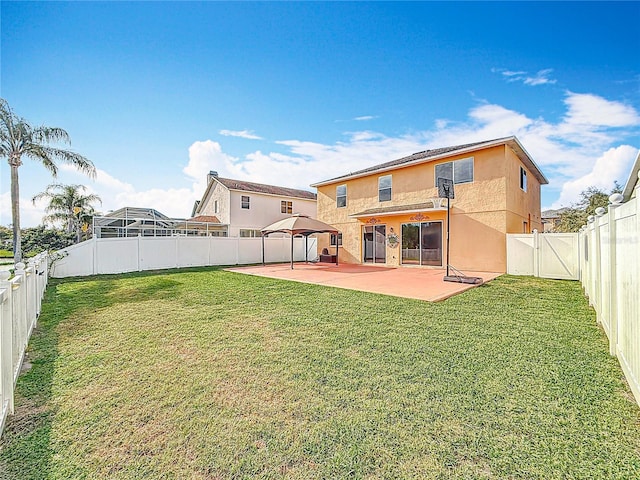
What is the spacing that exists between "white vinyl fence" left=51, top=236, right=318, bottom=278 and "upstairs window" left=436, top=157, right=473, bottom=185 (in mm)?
10393

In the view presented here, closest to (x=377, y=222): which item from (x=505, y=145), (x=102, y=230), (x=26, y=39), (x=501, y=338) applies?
(x=505, y=145)

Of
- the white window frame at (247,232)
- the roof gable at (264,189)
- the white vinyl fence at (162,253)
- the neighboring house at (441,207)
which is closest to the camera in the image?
the neighboring house at (441,207)

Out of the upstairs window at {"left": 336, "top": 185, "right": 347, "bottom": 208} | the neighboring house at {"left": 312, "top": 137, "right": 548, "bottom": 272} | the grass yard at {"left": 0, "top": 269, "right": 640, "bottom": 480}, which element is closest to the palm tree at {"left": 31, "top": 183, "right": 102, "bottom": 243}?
the upstairs window at {"left": 336, "top": 185, "right": 347, "bottom": 208}

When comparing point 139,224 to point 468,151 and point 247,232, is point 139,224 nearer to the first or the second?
point 247,232

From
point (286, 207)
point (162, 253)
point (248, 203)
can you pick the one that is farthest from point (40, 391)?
point (286, 207)

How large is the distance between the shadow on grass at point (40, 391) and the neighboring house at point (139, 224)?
13198 mm

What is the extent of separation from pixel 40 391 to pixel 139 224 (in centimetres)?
2108

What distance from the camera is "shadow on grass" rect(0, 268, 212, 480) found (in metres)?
2.30

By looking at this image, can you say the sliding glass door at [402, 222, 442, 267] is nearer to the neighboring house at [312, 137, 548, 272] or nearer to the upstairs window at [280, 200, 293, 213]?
the neighboring house at [312, 137, 548, 272]

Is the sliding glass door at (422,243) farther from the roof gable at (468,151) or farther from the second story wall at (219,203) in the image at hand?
the second story wall at (219,203)

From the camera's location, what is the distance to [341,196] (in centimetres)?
1975

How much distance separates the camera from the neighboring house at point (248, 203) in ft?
80.3

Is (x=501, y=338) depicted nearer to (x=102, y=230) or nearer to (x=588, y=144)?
(x=588, y=144)

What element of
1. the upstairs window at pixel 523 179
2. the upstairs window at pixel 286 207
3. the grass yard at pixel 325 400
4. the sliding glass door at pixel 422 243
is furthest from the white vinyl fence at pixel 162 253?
the upstairs window at pixel 523 179
